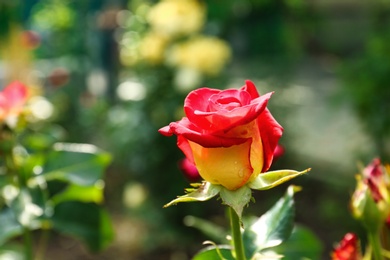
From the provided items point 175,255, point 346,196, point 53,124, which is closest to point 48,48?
point 53,124

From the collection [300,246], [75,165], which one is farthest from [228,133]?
[75,165]

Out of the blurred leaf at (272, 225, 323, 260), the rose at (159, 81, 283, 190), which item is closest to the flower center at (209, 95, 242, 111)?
the rose at (159, 81, 283, 190)

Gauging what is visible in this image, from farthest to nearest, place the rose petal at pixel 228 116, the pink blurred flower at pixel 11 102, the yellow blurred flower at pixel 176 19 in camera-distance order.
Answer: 1. the yellow blurred flower at pixel 176 19
2. the pink blurred flower at pixel 11 102
3. the rose petal at pixel 228 116

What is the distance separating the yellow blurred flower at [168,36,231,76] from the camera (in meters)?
2.89

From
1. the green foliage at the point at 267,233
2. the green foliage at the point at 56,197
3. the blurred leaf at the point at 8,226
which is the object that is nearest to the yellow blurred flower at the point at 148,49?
the green foliage at the point at 56,197

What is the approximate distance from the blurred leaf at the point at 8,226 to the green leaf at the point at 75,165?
0.07 m

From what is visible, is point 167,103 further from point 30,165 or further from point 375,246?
point 375,246

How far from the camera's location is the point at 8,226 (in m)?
0.97

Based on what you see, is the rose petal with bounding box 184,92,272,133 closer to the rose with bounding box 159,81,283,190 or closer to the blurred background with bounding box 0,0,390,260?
the rose with bounding box 159,81,283,190

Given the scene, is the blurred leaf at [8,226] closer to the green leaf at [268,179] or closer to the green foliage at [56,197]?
the green foliage at [56,197]

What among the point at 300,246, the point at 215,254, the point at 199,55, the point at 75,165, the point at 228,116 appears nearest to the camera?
the point at 228,116

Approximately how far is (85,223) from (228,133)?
1.71ft

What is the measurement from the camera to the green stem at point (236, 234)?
62 centimetres

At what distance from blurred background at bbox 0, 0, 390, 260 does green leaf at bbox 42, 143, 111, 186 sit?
3.87 feet
